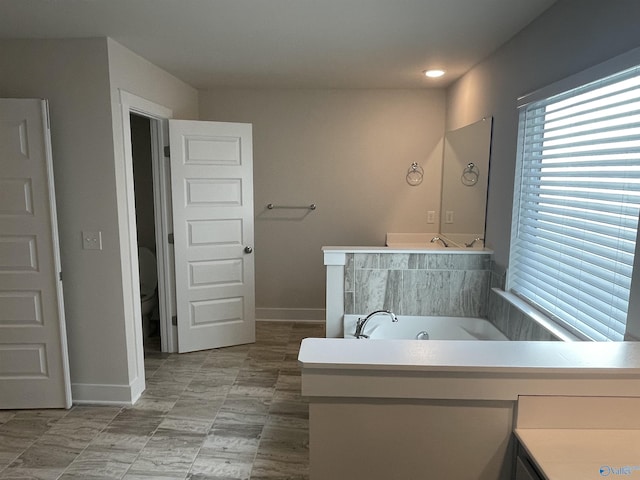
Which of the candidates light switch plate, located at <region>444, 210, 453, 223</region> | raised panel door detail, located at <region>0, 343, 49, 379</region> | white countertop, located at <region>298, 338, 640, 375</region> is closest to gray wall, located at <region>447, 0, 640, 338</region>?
white countertop, located at <region>298, 338, 640, 375</region>

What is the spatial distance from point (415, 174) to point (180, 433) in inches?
121

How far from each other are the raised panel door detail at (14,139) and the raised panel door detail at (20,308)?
846 millimetres

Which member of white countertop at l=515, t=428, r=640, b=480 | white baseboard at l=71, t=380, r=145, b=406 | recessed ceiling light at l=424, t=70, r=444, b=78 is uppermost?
recessed ceiling light at l=424, t=70, r=444, b=78

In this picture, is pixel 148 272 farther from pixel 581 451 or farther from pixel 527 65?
pixel 581 451

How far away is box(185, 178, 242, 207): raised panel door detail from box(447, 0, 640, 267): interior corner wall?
78.9 inches

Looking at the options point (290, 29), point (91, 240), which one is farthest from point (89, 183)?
point (290, 29)

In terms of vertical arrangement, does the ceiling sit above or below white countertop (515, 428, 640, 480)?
above

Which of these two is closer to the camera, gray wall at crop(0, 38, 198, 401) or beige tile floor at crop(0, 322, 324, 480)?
beige tile floor at crop(0, 322, 324, 480)

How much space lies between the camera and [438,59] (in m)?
3.03

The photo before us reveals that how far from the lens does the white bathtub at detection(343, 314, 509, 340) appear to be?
2867 mm

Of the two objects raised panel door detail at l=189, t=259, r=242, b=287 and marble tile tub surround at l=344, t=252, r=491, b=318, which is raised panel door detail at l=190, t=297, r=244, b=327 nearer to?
raised panel door detail at l=189, t=259, r=242, b=287

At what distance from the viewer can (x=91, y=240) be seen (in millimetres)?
2705

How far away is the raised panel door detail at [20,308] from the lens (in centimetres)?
266

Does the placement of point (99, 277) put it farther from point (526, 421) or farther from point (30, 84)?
point (526, 421)
